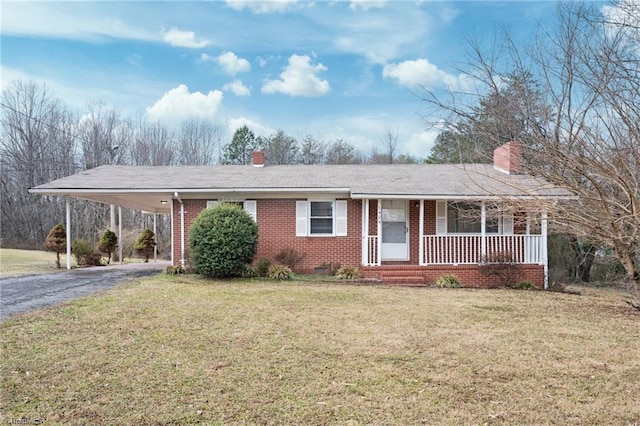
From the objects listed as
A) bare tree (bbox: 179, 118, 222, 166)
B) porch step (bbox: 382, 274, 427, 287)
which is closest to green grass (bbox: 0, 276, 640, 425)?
porch step (bbox: 382, 274, 427, 287)

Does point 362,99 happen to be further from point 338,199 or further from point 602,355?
point 602,355

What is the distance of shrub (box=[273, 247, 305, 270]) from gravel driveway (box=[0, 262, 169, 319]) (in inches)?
167

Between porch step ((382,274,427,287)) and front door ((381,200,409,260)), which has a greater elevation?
front door ((381,200,409,260))

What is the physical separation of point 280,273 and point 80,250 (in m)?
8.40

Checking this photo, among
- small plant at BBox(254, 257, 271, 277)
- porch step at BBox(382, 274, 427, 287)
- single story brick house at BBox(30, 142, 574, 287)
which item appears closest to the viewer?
porch step at BBox(382, 274, 427, 287)

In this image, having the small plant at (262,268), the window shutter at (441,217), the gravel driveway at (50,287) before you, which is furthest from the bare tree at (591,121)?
the gravel driveway at (50,287)

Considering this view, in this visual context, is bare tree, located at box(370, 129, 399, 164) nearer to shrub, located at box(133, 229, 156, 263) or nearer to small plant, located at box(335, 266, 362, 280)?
shrub, located at box(133, 229, 156, 263)

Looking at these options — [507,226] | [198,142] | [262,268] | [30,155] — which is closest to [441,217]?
[507,226]

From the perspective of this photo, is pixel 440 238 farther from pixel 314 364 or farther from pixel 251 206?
pixel 314 364

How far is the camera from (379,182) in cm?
1395

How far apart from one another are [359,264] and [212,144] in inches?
952

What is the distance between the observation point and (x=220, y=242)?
1140 cm

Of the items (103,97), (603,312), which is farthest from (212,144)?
(603,312)

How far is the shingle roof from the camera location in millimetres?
12750
